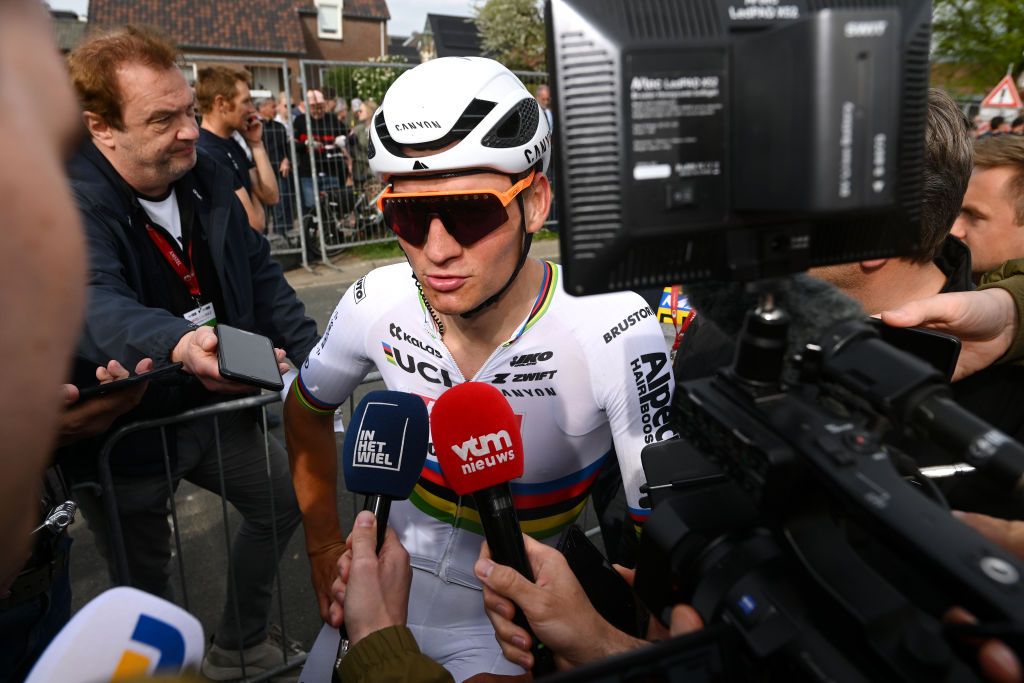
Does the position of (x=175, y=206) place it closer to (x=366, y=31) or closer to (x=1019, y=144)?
(x=1019, y=144)

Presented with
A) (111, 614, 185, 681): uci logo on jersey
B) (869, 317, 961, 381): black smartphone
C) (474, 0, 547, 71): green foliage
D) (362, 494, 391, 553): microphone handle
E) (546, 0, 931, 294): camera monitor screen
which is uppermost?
(474, 0, 547, 71): green foliage

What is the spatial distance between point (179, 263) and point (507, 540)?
2.40m

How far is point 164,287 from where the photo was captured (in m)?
3.09

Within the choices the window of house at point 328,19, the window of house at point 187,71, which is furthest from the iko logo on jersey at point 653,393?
the window of house at point 328,19

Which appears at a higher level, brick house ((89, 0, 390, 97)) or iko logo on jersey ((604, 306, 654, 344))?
brick house ((89, 0, 390, 97))

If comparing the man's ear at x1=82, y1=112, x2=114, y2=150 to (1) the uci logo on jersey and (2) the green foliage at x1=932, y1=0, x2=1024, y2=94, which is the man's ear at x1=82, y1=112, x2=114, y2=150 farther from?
(2) the green foliage at x1=932, y1=0, x2=1024, y2=94

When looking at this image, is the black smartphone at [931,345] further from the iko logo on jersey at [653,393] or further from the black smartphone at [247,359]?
the black smartphone at [247,359]

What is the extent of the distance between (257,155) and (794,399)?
7373mm

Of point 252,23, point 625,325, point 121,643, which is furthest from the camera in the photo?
point 252,23

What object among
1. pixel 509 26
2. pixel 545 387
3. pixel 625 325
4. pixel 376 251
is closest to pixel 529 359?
pixel 545 387

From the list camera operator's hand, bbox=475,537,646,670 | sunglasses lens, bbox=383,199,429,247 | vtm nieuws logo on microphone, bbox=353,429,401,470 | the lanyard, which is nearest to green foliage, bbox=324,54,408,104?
the lanyard

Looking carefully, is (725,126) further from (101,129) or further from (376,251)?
(376,251)

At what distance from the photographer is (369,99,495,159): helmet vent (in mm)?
2078

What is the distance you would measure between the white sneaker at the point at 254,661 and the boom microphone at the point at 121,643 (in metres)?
2.53
